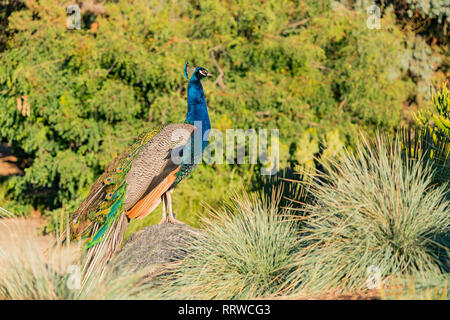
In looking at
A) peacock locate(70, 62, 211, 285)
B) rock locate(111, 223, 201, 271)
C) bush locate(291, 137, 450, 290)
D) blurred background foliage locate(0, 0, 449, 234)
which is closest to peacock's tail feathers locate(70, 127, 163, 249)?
peacock locate(70, 62, 211, 285)

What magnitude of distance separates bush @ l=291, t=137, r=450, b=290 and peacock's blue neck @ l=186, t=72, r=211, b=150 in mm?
1552

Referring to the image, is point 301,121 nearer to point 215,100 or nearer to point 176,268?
point 215,100

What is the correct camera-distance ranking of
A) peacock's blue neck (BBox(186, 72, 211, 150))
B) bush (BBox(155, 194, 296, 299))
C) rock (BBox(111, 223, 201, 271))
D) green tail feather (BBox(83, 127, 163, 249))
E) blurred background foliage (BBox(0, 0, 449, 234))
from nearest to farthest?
bush (BBox(155, 194, 296, 299)) → green tail feather (BBox(83, 127, 163, 249)) → rock (BBox(111, 223, 201, 271)) → peacock's blue neck (BBox(186, 72, 211, 150)) → blurred background foliage (BBox(0, 0, 449, 234))

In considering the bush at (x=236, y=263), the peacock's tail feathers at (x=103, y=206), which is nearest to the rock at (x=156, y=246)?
the bush at (x=236, y=263)

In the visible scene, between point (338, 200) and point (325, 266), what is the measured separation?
0.65 meters

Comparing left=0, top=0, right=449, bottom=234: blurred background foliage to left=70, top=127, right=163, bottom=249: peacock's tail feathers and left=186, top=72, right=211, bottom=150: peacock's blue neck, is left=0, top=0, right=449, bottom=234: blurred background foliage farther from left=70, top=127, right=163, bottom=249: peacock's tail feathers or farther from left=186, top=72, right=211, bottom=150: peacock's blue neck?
left=70, top=127, right=163, bottom=249: peacock's tail feathers

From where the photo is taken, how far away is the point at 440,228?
4098mm

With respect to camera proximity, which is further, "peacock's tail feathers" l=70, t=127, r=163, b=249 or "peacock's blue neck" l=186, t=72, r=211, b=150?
"peacock's blue neck" l=186, t=72, r=211, b=150

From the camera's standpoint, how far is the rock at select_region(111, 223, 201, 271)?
4727mm

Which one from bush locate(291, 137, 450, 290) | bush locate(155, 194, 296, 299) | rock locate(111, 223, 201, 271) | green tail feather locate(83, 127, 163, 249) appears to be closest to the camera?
bush locate(291, 137, 450, 290)

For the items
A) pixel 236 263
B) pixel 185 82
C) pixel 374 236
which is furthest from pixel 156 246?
pixel 185 82

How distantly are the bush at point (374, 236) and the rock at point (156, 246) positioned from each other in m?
1.19

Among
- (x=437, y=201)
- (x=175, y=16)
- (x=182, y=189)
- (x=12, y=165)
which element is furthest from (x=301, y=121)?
(x=12, y=165)

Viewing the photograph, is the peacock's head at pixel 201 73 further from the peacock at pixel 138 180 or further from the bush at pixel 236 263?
the bush at pixel 236 263
